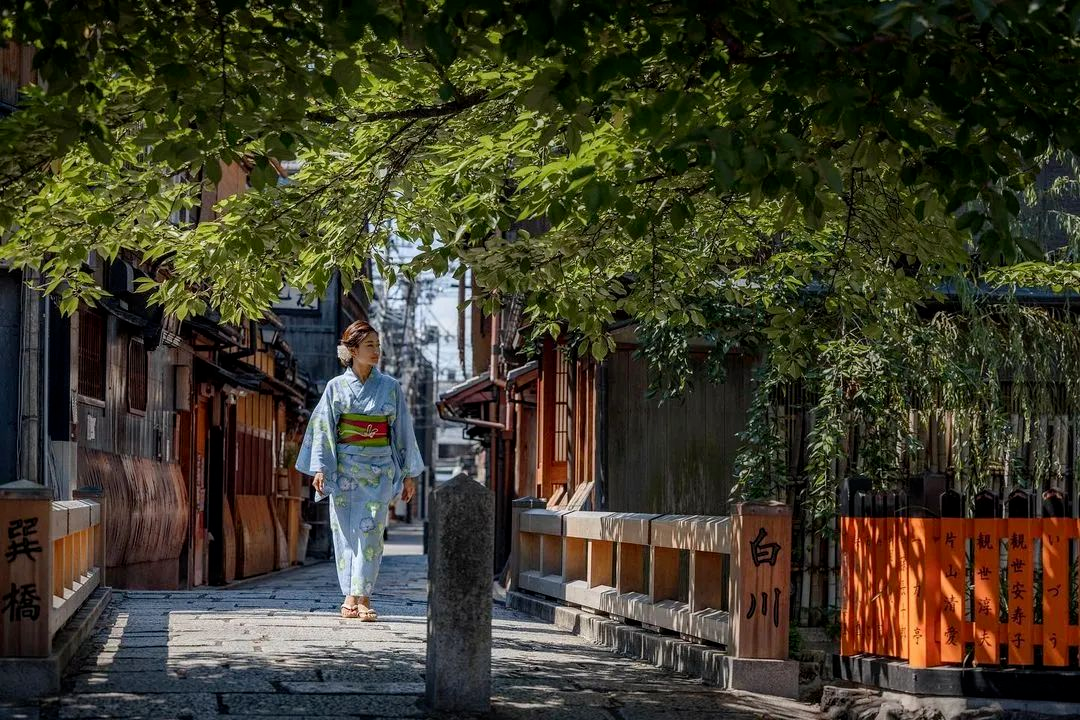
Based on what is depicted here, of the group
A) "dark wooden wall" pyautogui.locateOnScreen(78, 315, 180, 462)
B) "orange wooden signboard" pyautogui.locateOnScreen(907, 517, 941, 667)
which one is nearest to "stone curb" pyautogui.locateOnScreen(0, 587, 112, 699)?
"orange wooden signboard" pyautogui.locateOnScreen(907, 517, 941, 667)

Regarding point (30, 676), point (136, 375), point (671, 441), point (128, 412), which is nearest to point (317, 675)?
point (30, 676)

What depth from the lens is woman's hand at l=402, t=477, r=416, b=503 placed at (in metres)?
10.5

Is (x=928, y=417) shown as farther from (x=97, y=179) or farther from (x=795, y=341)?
(x=97, y=179)

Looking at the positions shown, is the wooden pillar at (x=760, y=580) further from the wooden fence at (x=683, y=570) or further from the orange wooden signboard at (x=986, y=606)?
the orange wooden signboard at (x=986, y=606)

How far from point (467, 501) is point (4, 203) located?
2851 mm

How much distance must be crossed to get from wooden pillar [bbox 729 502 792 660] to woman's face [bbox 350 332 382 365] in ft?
12.0

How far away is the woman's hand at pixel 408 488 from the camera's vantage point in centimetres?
1054

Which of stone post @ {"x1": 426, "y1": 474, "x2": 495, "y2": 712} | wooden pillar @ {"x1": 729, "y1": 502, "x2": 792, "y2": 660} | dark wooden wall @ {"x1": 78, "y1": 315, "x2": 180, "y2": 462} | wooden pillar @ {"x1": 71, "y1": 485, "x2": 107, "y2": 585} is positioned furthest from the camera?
dark wooden wall @ {"x1": 78, "y1": 315, "x2": 180, "y2": 462}

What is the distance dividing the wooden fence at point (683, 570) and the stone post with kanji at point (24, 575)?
399 cm

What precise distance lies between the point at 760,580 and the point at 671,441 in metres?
6.30

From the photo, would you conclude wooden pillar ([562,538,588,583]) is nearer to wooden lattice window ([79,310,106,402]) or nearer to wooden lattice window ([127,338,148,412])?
wooden lattice window ([79,310,106,402])

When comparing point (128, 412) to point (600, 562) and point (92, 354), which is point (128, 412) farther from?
point (600, 562)

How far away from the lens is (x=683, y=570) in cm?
1022

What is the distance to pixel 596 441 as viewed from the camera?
50.0 feet
